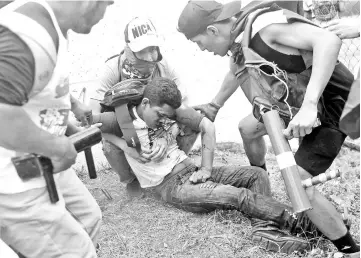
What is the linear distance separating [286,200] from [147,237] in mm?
1086

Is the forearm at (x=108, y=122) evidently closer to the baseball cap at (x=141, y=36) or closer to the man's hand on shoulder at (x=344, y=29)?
the baseball cap at (x=141, y=36)

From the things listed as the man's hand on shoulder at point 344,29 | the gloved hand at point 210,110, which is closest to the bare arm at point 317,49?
the man's hand on shoulder at point 344,29

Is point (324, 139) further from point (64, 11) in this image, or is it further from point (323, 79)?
point (64, 11)

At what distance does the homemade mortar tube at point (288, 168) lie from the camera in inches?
99.3

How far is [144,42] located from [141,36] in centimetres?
6

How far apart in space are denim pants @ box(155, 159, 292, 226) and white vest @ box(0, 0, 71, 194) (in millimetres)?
1535

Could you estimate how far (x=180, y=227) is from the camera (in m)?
3.43

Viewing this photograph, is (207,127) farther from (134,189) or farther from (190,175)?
(134,189)

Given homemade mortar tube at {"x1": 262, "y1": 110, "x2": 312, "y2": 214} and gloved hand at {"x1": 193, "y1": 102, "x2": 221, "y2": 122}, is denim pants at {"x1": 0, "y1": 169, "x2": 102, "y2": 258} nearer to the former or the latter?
homemade mortar tube at {"x1": 262, "y1": 110, "x2": 312, "y2": 214}

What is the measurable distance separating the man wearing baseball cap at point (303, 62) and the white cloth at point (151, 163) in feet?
2.64

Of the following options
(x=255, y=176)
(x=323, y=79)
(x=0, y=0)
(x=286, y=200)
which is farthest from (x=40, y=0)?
(x=286, y=200)

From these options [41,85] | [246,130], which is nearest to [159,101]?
[246,130]

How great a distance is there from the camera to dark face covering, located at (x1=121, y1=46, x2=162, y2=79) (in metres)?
3.85

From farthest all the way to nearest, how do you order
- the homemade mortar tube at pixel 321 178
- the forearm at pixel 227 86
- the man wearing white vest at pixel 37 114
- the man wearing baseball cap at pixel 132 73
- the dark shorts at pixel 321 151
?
the forearm at pixel 227 86, the man wearing baseball cap at pixel 132 73, the dark shorts at pixel 321 151, the homemade mortar tube at pixel 321 178, the man wearing white vest at pixel 37 114
